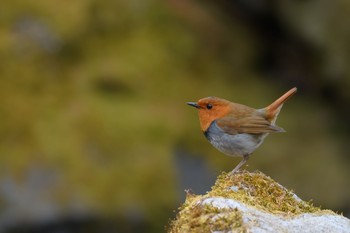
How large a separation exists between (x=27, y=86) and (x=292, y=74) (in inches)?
221

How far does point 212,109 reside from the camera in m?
7.16

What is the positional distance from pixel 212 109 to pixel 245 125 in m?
0.34

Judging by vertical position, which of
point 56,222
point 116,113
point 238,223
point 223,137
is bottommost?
point 238,223

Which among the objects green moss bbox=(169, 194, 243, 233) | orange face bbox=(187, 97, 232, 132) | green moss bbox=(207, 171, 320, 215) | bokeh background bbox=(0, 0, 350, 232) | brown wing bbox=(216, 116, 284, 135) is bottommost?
green moss bbox=(169, 194, 243, 233)

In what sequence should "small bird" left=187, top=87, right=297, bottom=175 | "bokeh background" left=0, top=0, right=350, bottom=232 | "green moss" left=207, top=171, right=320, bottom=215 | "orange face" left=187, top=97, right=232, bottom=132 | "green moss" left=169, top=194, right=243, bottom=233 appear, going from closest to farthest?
"green moss" left=169, top=194, right=243, bottom=233 < "green moss" left=207, top=171, right=320, bottom=215 < "small bird" left=187, top=87, right=297, bottom=175 < "orange face" left=187, top=97, right=232, bottom=132 < "bokeh background" left=0, top=0, right=350, bottom=232

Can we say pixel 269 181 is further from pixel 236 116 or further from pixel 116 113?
pixel 116 113

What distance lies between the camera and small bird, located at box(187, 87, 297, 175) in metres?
6.98

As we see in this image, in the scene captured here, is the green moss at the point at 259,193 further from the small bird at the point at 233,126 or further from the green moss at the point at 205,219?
the small bird at the point at 233,126

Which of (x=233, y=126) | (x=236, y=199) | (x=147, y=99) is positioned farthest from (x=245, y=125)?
(x=147, y=99)

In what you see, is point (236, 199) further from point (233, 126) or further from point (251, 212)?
point (233, 126)

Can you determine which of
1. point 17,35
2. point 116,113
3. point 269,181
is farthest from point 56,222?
point 269,181

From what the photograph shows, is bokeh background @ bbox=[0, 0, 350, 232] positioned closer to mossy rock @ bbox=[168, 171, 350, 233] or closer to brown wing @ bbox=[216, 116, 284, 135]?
brown wing @ bbox=[216, 116, 284, 135]

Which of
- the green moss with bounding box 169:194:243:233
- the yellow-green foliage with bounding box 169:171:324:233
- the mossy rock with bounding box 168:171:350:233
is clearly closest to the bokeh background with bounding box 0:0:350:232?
the yellow-green foliage with bounding box 169:171:324:233

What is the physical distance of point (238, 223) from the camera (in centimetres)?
435
